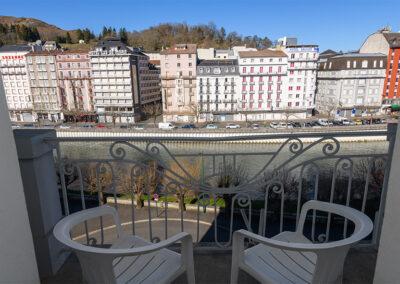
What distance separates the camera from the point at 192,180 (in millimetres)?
2051

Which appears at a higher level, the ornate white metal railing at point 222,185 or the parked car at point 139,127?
the ornate white metal railing at point 222,185

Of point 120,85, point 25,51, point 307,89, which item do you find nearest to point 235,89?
point 307,89

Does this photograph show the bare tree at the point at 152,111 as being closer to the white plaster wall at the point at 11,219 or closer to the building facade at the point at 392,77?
the building facade at the point at 392,77

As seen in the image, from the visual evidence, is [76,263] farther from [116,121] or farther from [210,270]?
[116,121]

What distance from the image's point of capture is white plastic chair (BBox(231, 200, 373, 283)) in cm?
115

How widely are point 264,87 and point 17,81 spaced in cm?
3558

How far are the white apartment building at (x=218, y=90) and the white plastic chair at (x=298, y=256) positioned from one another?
32372mm

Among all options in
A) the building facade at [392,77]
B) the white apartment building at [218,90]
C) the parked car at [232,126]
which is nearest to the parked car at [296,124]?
the parked car at [232,126]

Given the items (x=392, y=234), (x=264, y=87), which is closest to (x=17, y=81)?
(x=264, y=87)

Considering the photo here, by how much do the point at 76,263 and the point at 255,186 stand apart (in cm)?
153

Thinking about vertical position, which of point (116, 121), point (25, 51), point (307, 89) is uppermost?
point (25, 51)

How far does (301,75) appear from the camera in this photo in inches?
1315

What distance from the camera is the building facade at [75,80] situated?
36781 mm

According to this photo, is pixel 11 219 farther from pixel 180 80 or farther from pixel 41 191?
pixel 180 80
